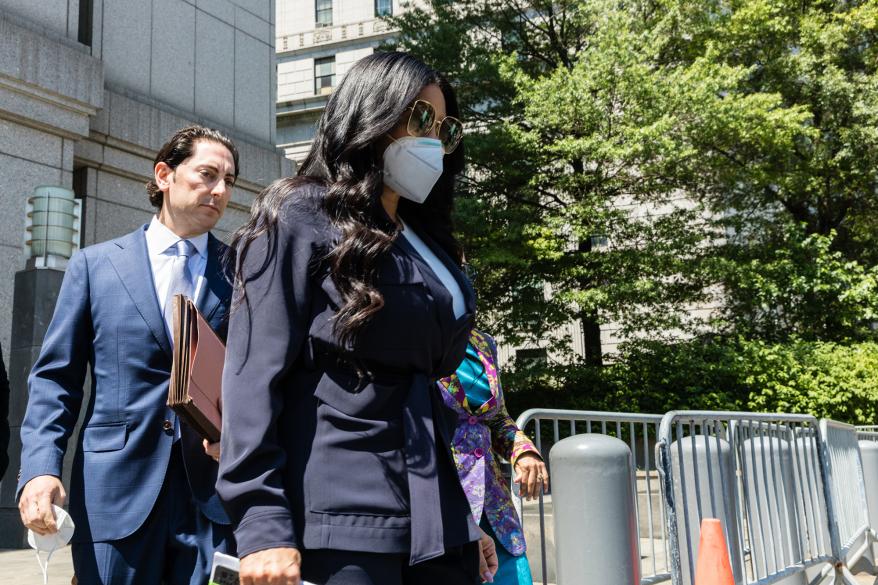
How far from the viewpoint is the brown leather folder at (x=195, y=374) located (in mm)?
1859

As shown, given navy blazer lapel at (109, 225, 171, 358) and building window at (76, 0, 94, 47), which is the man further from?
building window at (76, 0, 94, 47)

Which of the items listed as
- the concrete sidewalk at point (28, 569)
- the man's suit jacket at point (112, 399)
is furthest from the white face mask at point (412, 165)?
the concrete sidewalk at point (28, 569)

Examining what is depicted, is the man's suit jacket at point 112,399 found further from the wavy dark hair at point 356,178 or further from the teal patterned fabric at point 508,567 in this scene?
the teal patterned fabric at point 508,567

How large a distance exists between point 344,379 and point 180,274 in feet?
4.20

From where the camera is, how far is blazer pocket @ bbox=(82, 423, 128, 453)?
2418mm

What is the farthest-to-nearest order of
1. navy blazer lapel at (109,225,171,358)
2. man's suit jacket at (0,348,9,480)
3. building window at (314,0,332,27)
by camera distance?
building window at (314,0,332,27)
man's suit jacket at (0,348,9,480)
navy blazer lapel at (109,225,171,358)

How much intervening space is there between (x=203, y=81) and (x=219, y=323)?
1037 centimetres

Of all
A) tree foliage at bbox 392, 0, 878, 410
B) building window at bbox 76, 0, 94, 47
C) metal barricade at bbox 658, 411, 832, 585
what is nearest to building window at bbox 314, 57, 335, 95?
tree foliage at bbox 392, 0, 878, 410

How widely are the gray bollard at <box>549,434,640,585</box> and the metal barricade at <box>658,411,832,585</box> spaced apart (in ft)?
5.14

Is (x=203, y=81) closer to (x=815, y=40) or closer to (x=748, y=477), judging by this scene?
(x=748, y=477)

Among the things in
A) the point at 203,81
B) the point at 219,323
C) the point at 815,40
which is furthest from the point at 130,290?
the point at 815,40

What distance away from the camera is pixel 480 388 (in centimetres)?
307

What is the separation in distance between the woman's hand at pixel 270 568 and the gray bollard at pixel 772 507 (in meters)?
4.27

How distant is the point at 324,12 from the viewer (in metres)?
38.8
